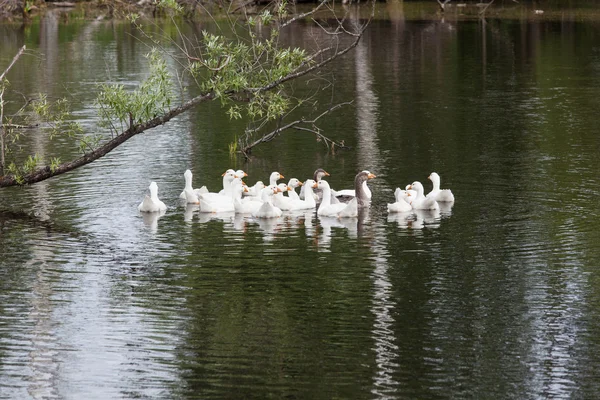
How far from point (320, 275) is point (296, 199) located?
559 centimetres

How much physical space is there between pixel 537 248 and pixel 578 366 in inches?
227

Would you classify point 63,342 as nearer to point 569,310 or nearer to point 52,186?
point 569,310

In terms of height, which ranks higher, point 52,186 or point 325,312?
point 52,186

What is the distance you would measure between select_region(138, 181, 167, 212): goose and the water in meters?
0.20

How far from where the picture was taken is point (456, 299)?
1630 cm

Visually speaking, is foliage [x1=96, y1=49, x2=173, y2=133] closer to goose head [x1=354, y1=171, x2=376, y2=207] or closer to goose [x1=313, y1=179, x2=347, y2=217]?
goose [x1=313, y1=179, x2=347, y2=217]

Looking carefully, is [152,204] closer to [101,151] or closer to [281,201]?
[101,151]

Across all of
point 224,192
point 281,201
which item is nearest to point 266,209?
point 281,201

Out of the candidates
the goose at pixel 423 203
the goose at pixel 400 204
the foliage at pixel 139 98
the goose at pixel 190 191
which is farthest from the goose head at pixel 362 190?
the foliage at pixel 139 98

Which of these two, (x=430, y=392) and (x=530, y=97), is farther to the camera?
(x=530, y=97)

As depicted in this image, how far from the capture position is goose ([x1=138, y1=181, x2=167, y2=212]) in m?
22.5

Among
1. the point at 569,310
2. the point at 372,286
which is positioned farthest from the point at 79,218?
the point at 569,310

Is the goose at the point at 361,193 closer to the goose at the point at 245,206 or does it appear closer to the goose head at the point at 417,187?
the goose head at the point at 417,187

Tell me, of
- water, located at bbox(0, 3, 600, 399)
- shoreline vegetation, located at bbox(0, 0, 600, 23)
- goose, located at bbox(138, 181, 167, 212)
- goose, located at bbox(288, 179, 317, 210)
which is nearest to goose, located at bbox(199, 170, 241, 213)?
water, located at bbox(0, 3, 600, 399)
